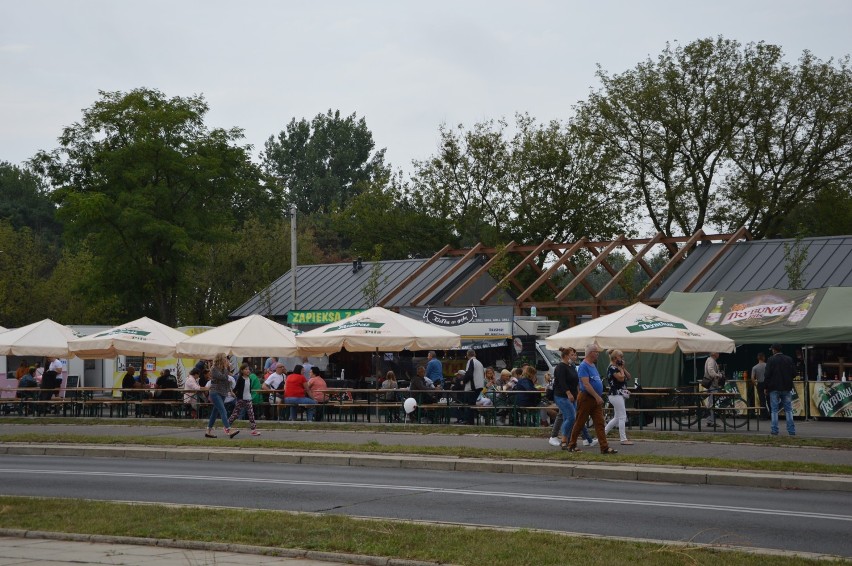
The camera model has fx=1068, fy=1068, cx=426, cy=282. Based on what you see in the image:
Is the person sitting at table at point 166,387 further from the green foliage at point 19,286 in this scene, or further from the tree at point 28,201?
the tree at point 28,201

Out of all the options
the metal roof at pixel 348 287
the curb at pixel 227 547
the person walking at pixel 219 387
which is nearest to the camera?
the curb at pixel 227 547

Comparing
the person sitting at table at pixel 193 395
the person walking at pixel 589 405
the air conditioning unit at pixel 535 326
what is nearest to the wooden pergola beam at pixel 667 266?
the air conditioning unit at pixel 535 326

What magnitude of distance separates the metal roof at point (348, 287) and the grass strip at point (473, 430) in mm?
16718

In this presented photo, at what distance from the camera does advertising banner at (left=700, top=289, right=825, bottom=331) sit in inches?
1193

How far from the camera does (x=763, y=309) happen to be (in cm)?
3131

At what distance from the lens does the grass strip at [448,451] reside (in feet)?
55.7

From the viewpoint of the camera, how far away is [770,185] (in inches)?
2263

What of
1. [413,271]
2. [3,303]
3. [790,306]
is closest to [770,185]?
[413,271]

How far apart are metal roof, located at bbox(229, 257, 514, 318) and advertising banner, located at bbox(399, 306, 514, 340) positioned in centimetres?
687

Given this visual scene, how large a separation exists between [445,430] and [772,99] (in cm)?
3853

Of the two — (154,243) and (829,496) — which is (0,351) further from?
(829,496)

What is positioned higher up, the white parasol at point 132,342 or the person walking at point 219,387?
the white parasol at point 132,342

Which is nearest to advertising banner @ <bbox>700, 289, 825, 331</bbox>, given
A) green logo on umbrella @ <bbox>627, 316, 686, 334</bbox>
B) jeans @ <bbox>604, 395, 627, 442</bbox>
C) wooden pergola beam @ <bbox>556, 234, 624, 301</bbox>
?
green logo on umbrella @ <bbox>627, 316, 686, 334</bbox>

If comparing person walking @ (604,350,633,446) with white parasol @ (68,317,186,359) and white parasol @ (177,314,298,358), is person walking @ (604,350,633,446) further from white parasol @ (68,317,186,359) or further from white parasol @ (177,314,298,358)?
white parasol @ (68,317,186,359)
